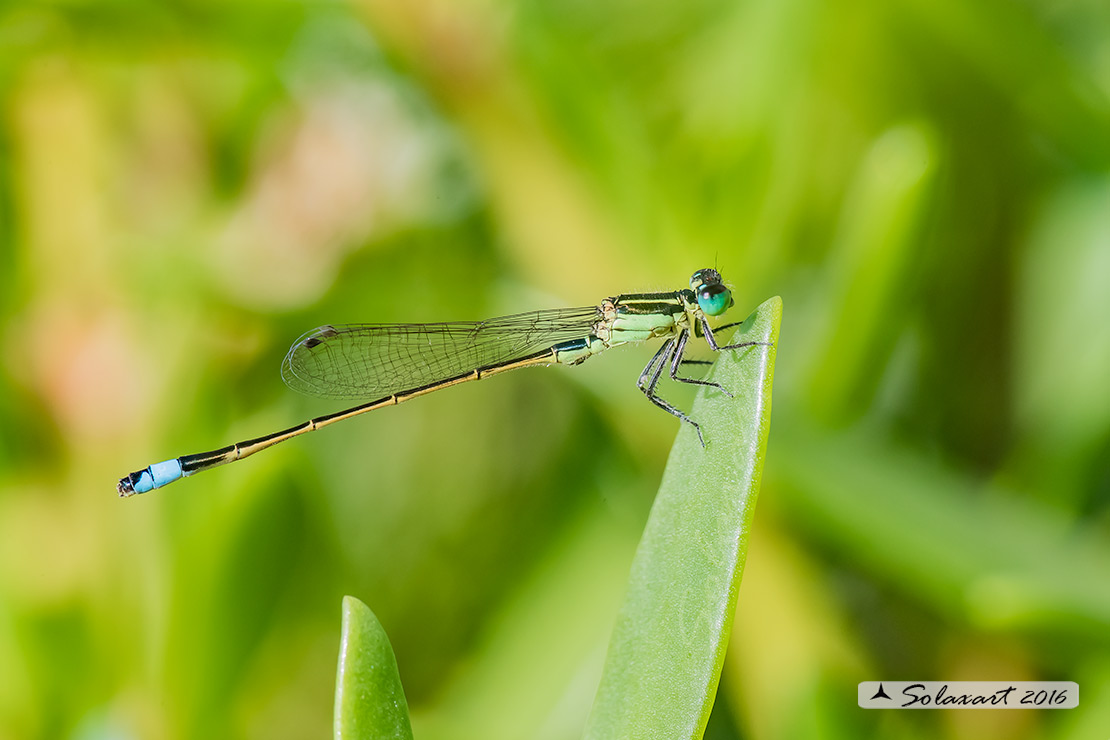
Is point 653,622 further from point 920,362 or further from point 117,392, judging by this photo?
point 117,392

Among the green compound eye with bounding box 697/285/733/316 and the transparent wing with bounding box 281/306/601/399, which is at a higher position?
the transparent wing with bounding box 281/306/601/399

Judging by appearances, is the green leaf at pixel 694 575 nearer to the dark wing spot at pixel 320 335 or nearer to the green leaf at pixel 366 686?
the green leaf at pixel 366 686

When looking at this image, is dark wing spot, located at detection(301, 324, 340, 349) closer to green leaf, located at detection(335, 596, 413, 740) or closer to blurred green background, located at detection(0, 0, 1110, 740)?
blurred green background, located at detection(0, 0, 1110, 740)

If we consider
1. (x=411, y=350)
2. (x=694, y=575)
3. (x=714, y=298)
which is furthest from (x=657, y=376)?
(x=694, y=575)

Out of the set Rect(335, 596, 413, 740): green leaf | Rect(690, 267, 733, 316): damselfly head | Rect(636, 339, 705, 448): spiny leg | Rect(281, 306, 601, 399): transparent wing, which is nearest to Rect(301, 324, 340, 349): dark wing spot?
Rect(281, 306, 601, 399): transparent wing

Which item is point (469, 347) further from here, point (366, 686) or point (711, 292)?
point (366, 686)

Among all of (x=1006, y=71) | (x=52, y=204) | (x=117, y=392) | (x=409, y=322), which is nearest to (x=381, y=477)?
(x=409, y=322)
